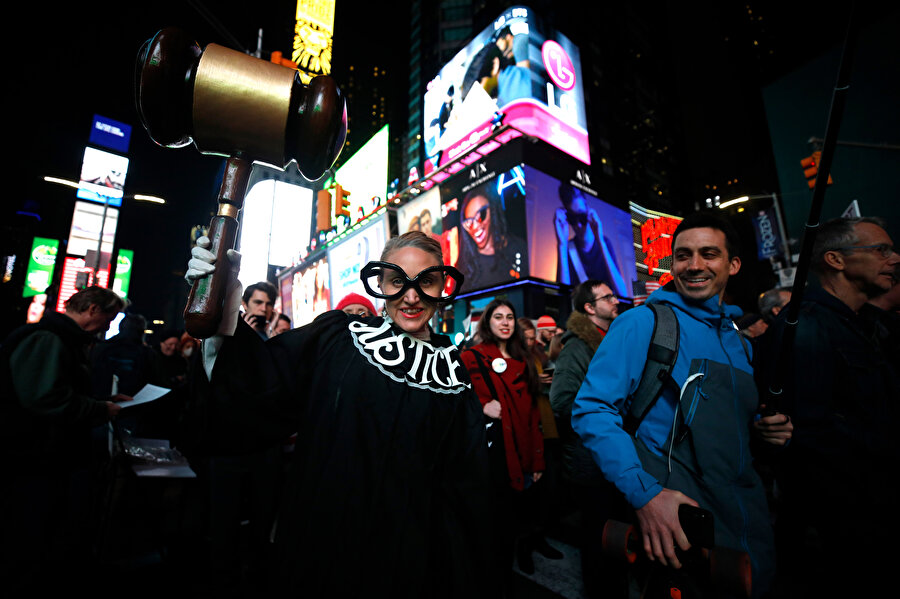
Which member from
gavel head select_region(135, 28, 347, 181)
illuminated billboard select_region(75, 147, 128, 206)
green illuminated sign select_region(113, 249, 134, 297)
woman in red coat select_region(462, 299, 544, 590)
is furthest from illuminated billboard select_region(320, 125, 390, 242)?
gavel head select_region(135, 28, 347, 181)

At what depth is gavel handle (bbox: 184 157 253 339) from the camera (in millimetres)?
1105

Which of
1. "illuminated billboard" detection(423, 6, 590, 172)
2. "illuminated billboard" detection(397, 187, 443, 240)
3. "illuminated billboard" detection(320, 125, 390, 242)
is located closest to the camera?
"illuminated billboard" detection(423, 6, 590, 172)

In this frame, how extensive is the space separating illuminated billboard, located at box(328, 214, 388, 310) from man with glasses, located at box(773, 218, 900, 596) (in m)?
17.6

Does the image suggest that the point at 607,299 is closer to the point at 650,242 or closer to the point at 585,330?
the point at 585,330

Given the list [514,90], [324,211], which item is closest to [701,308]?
[514,90]

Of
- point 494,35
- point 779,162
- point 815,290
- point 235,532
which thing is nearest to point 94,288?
point 235,532

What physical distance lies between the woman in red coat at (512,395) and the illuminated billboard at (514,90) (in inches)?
529

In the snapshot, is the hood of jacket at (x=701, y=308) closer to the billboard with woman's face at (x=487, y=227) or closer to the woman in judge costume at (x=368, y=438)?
the woman in judge costume at (x=368, y=438)

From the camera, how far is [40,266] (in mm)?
19969

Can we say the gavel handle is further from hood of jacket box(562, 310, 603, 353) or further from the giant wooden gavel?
hood of jacket box(562, 310, 603, 353)

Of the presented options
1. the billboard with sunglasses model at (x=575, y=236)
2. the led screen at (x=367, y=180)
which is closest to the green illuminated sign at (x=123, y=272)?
the led screen at (x=367, y=180)

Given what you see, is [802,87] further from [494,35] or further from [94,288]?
[94,288]

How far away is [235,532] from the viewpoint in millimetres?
3605

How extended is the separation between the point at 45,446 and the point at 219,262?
3.17m
